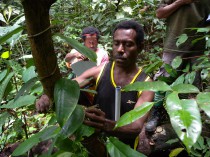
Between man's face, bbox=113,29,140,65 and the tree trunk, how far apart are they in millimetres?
904

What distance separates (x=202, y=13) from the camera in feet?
8.00

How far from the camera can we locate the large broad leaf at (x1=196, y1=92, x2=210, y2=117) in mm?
715

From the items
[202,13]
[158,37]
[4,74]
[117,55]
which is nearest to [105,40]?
[158,37]

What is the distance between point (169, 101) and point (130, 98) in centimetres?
97

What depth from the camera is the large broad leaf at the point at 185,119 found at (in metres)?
0.65

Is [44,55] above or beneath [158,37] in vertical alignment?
above

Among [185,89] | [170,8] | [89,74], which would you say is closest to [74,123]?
[185,89]

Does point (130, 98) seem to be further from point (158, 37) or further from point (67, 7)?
point (67, 7)

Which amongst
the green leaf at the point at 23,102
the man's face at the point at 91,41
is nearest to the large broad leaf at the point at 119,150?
the green leaf at the point at 23,102

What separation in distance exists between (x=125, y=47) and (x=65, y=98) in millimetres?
1006

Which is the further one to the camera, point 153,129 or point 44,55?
point 153,129

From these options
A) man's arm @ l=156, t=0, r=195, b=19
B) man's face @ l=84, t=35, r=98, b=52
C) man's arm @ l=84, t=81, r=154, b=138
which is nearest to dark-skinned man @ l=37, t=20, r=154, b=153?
man's arm @ l=84, t=81, r=154, b=138

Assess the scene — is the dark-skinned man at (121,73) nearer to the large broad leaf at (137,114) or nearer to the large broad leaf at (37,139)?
the large broad leaf at (37,139)

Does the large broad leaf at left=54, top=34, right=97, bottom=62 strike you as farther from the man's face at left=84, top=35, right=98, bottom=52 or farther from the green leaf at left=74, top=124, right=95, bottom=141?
the man's face at left=84, top=35, right=98, bottom=52
